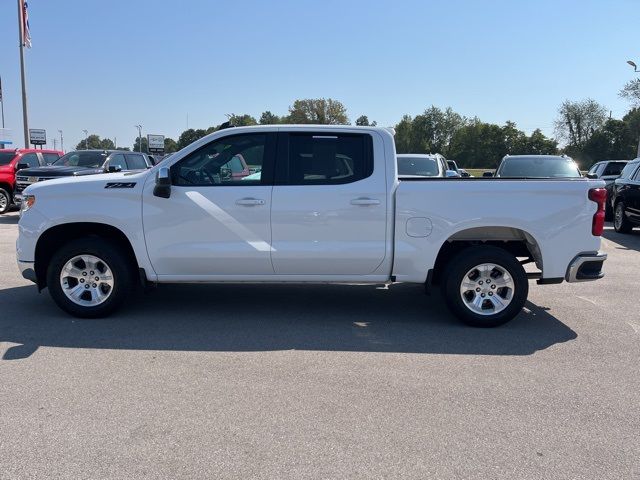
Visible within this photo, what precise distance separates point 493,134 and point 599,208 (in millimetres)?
87376

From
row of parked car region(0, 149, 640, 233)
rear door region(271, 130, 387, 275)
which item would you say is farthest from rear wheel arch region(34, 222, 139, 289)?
row of parked car region(0, 149, 640, 233)

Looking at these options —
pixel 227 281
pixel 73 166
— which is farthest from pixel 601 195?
pixel 73 166

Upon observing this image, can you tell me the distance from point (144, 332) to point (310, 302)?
6.55ft

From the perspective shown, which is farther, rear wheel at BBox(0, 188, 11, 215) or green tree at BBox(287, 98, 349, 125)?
green tree at BBox(287, 98, 349, 125)

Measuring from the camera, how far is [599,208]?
546 cm

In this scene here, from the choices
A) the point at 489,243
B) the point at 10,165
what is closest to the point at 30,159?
the point at 10,165

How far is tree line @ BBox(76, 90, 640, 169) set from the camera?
73562 mm

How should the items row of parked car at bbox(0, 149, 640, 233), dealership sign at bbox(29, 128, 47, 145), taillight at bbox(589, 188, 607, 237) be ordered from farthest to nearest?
dealership sign at bbox(29, 128, 47, 145), row of parked car at bbox(0, 149, 640, 233), taillight at bbox(589, 188, 607, 237)

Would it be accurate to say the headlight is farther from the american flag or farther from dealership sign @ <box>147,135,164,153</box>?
dealership sign @ <box>147,135,164,153</box>

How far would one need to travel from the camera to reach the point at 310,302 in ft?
21.6

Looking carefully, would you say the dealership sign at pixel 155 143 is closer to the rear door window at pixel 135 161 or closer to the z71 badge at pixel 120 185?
the rear door window at pixel 135 161

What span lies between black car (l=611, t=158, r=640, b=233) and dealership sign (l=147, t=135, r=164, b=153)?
7821 cm

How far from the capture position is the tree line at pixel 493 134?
7356cm

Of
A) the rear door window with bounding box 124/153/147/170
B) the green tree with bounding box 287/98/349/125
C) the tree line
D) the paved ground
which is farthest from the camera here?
the green tree with bounding box 287/98/349/125
